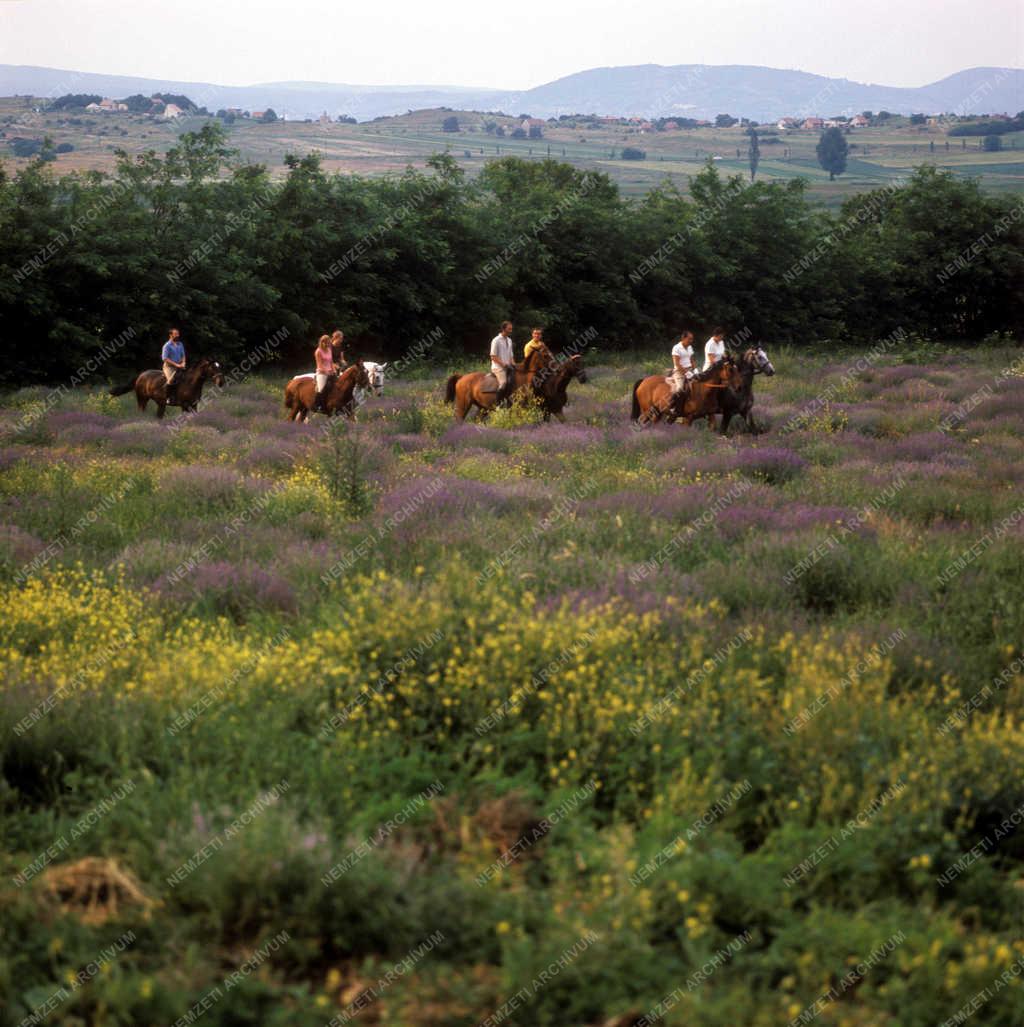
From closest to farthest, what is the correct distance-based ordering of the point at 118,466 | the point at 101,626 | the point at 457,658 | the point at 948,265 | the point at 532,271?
1. the point at 457,658
2. the point at 101,626
3. the point at 118,466
4. the point at 532,271
5. the point at 948,265

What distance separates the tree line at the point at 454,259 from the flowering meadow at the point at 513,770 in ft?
62.0

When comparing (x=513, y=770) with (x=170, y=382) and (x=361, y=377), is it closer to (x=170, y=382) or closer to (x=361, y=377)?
(x=361, y=377)

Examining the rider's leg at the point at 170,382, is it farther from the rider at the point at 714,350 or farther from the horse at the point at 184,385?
the rider at the point at 714,350

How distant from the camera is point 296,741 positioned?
530 centimetres

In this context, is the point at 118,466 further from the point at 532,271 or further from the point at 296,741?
the point at 532,271

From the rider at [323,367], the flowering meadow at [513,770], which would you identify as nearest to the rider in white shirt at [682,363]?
the rider at [323,367]

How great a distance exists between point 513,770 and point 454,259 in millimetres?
30741

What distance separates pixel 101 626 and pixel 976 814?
5.86 metres

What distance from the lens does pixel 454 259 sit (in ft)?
112

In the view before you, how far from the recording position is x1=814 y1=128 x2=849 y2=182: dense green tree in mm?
173250

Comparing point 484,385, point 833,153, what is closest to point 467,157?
point 833,153

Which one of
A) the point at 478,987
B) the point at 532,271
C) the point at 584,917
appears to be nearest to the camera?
the point at 478,987

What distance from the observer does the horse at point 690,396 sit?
17.6 m

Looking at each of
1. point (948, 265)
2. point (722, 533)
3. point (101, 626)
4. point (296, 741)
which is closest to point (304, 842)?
point (296, 741)
